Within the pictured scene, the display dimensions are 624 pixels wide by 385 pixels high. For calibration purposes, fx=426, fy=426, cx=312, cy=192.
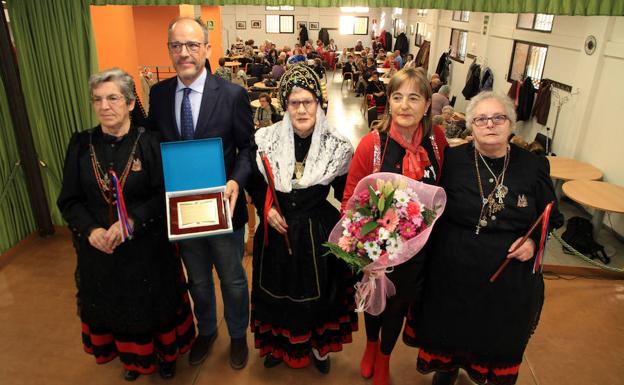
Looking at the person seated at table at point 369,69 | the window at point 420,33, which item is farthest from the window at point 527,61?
the window at point 420,33

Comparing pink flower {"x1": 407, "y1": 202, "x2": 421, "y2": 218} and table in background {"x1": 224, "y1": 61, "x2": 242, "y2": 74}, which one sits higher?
pink flower {"x1": 407, "y1": 202, "x2": 421, "y2": 218}

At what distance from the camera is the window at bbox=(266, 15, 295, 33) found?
20.7 meters

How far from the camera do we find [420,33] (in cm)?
1566

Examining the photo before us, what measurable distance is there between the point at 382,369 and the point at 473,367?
50 cm

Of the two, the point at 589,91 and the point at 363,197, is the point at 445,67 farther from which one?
the point at 363,197

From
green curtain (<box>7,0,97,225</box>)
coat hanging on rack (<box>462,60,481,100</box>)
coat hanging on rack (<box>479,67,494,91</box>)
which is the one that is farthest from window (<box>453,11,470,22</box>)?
green curtain (<box>7,0,97,225</box>)

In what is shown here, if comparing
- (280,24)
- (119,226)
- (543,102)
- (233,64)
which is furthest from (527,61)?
(280,24)

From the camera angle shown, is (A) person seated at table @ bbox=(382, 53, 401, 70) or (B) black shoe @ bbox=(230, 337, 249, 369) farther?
(A) person seated at table @ bbox=(382, 53, 401, 70)

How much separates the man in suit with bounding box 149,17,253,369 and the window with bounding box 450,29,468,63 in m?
9.55

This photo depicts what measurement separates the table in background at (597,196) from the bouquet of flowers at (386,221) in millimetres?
2845

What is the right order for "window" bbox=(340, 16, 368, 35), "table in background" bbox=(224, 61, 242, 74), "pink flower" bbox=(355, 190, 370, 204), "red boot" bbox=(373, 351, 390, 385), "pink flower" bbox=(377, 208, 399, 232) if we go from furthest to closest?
"window" bbox=(340, 16, 368, 35) → "table in background" bbox=(224, 61, 242, 74) → "red boot" bbox=(373, 351, 390, 385) → "pink flower" bbox=(355, 190, 370, 204) → "pink flower" bbox=(377, 208, 399, 232)

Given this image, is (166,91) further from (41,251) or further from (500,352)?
(41,251)

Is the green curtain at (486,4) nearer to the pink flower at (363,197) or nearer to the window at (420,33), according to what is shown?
the pink flower at (363,197)

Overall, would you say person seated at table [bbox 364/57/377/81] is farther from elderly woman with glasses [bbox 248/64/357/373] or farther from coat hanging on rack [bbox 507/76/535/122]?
elderly woman with glasses [bbox 248/64/357/373]
